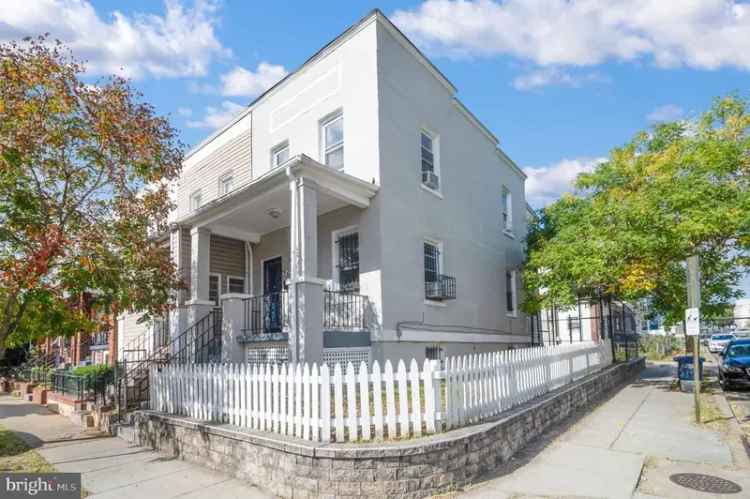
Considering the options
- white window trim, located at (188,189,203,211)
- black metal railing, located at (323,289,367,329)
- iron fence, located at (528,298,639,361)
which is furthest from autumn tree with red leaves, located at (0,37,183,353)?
iron fence, located at (528,298,639,361)

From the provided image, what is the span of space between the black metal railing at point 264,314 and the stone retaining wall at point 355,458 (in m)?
3.78

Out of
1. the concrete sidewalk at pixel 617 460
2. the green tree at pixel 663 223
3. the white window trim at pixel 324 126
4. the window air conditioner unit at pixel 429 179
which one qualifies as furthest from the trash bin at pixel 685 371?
the white window trim at pixel 324 126

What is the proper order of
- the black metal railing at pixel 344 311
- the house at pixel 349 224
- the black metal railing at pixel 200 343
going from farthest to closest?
the black metal railing at pixel 200 343 < the black metal railing at pixel 344 311 < the house at pixel 349 224

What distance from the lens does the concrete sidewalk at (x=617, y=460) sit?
5.74 m

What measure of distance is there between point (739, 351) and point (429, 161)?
11.5 m

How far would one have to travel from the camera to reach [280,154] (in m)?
14.2

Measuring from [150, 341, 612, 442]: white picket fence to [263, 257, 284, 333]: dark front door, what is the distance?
2.99 m

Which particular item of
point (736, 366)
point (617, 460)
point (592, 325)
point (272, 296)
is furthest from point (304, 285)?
point (592, 325)

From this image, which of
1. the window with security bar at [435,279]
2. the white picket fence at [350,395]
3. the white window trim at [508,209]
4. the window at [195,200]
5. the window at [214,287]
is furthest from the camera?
the white window trim at [508,209]

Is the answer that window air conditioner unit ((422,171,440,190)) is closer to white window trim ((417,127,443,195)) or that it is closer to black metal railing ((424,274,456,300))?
white window trim ((417,127,443,195))

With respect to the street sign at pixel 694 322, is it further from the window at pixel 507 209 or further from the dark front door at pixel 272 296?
the window at pixel 507 209

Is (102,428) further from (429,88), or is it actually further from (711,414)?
(711,414)

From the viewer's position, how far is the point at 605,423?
9.53m

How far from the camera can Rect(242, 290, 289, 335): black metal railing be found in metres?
11.5
